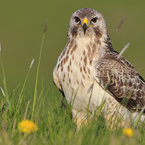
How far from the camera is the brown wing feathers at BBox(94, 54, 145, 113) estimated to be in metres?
6.03

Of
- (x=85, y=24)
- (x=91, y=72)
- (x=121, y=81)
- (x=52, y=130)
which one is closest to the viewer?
(x=52, y=130)

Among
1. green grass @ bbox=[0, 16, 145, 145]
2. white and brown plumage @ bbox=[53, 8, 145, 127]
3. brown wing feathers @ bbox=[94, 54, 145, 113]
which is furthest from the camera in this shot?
brown wing feathers @ bbox=[94, 54, 145, 113]

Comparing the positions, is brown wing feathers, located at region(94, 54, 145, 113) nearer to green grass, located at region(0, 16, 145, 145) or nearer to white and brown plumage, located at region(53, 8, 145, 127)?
white and brown plumage, located at region(53, 8, 145, 127)

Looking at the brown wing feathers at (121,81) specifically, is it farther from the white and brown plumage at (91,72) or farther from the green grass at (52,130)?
the green grass at (52,130)

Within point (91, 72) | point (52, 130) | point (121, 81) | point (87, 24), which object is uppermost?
point (87, 24)

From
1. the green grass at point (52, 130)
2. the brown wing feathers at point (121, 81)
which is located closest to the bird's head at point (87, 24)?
the brown wing feathers at point (121, 81)

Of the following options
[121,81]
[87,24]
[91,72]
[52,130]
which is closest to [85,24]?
[87,24]

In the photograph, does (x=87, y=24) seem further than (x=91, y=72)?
Yes

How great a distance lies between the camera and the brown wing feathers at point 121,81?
603 centimetres

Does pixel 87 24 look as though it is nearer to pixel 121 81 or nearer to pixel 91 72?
pixel 91 72

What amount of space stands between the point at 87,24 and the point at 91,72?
1.00m

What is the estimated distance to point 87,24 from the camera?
6270mm

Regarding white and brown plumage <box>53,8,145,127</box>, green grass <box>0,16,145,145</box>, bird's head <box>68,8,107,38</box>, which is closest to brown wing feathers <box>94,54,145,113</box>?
white and brown plumage <box>53,8,145,127</box>

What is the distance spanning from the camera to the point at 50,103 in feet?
19.1
